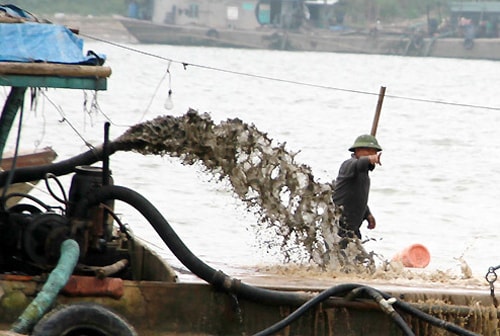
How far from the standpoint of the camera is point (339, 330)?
814cm

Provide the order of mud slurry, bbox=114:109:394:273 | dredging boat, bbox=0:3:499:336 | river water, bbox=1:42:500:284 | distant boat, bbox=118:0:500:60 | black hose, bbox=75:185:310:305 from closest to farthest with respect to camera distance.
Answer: dredging boat, bbox=0:3:499:336, black hose, bbox=75:185:310:305, mud slurry, bbox=114:109:394:273, river water, bbox=1:42:500:284, distant boat, bbox=118:0:500:60

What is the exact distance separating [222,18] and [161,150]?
8243 cm

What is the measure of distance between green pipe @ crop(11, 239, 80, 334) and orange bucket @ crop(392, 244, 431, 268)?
3603 mm

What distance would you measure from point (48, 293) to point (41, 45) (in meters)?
1.38

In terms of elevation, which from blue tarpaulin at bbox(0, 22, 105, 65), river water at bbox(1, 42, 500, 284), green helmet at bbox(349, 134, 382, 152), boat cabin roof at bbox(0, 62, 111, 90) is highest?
blue tarpaulin at bbox(0, 22, 105, 65)

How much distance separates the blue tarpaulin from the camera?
744 centimetres

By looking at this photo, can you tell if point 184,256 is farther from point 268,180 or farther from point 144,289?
point 268,180

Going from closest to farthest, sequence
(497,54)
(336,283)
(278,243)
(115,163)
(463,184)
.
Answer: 1. (336,283)
2. (278,243)
3. (115,163)
4. (463,184)
5. (497,54)

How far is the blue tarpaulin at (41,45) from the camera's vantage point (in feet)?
24.4

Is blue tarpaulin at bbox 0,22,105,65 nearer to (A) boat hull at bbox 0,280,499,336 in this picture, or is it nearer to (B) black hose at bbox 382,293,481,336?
(A) boat hull at bbox 0,280,499,336

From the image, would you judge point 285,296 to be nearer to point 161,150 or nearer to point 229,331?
point 229,331

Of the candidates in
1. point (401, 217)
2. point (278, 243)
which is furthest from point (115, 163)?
point (278, 243)

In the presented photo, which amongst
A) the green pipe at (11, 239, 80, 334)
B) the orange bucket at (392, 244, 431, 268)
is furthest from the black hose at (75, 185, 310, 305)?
the orange bucket at (392, 244, 431, 268)

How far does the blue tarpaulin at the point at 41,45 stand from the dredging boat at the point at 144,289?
39 mm
